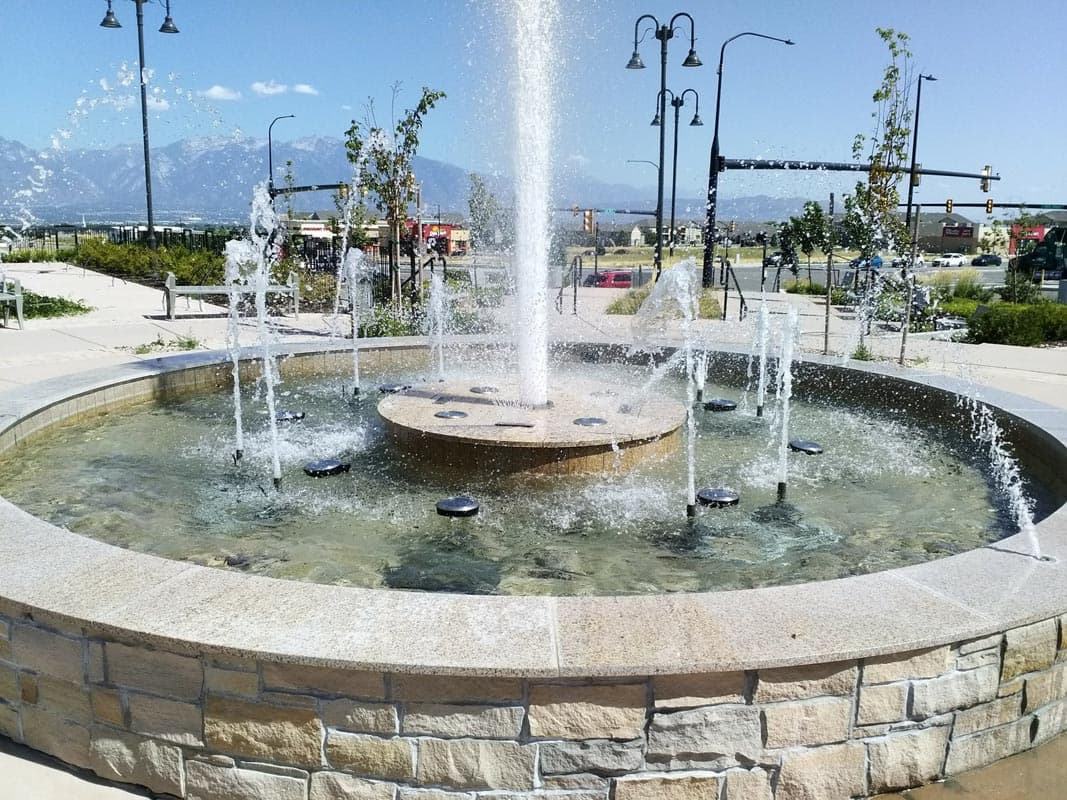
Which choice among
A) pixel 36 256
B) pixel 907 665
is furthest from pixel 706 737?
pixel 36 256

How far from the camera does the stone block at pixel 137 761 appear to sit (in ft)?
10.0

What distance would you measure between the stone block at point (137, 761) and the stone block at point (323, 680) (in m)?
0.52

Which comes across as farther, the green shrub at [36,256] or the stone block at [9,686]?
the green shrub at [36,256]

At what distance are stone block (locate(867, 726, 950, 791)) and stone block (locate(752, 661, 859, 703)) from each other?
30cm

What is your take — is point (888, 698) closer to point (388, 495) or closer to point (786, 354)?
point (388, 495)

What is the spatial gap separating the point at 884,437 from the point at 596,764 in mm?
5677

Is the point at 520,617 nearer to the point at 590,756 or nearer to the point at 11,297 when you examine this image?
the point at 590,756

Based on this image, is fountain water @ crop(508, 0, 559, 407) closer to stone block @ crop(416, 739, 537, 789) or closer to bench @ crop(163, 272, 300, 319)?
stone block @ crop(416, 739, 537, 789)

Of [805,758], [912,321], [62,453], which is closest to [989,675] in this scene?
[805,758]

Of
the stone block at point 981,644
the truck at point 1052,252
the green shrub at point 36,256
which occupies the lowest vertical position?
the stone block at point 981,644

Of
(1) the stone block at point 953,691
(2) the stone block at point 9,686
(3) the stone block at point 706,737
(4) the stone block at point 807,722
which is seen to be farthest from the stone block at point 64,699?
(1) the stone block at point 953,691

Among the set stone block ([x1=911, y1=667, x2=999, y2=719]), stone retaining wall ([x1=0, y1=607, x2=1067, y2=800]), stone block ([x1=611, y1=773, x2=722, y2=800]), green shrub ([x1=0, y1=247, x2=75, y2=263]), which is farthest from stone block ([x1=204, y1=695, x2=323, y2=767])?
green shrub ([x1=0, y1=247, x2=75, y2=263])

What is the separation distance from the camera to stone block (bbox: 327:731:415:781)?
2.88m

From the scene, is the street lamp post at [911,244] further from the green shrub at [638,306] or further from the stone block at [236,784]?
the stone block at [236,784]
